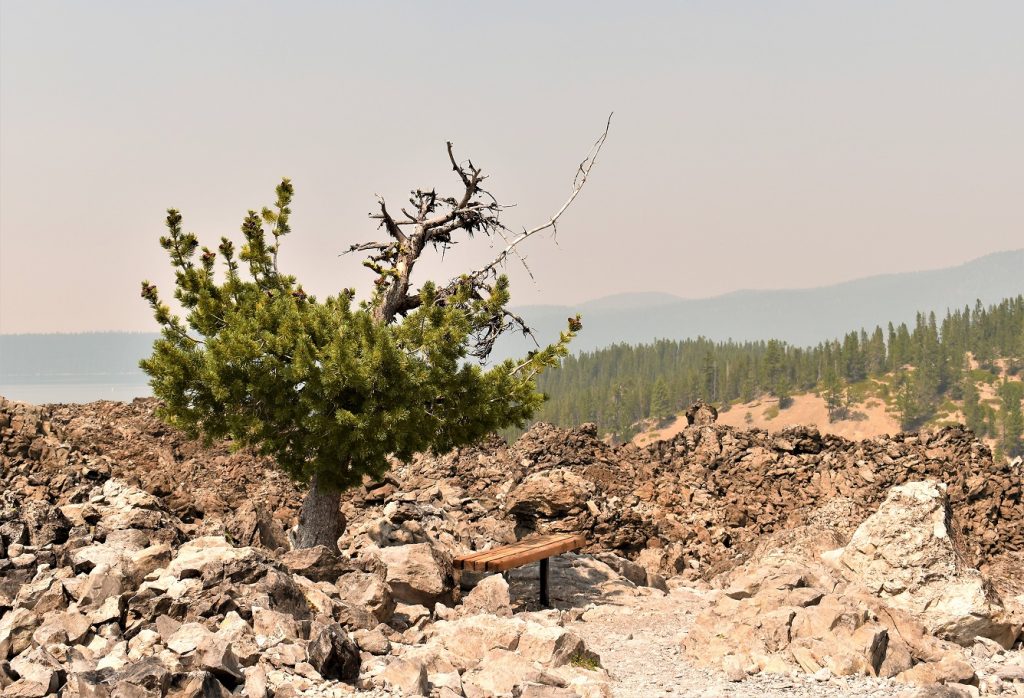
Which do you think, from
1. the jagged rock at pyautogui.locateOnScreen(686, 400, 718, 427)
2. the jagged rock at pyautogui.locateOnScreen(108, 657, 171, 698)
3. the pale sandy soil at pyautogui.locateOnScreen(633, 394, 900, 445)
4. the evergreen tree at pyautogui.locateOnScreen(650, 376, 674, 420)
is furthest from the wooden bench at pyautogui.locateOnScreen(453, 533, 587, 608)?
the evergreen tree at pyautogui.locateOnScreen(650, 376, 674, 420)

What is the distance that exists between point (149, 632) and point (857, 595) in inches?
369

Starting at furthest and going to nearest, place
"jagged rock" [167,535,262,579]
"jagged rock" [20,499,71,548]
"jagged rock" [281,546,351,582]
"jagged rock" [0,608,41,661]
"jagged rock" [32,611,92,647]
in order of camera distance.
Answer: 1. "jagged rock" [20,499,71,548]
2. "jagged rock" [281,546,351,582]
3. "jagged rock" [167,535,262,579]
4. "jagged rock" [0,608,41,661]
5. "jagged rock" [32,611,92,647]

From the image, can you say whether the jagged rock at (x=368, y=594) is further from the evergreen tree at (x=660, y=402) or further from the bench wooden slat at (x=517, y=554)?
Answer: the evergreen tree at (x=660, y=402)

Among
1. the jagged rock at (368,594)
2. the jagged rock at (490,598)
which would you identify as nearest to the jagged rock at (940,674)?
the jagged rock at (490,598)

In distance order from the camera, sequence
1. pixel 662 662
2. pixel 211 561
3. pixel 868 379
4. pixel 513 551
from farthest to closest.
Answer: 1. pixel 868 379
2. pixel 513 551
3. pixel 662 662
4. pixel 211 561

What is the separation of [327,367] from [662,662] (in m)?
6.25

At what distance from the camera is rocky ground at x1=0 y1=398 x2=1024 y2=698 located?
9.77 metres

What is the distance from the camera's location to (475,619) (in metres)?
11.6

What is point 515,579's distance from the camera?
664 inches

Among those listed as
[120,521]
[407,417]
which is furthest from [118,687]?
[120,521]

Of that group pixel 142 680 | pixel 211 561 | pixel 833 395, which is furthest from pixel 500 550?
pixel 833 395

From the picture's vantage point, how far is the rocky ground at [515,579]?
32.1 feet

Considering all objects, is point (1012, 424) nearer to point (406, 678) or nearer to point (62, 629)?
point (406, 678)

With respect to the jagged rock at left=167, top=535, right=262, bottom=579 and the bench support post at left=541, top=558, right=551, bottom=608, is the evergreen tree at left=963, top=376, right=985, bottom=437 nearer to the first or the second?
the bench support post at left=541, top=558, right=551, bottom=608
